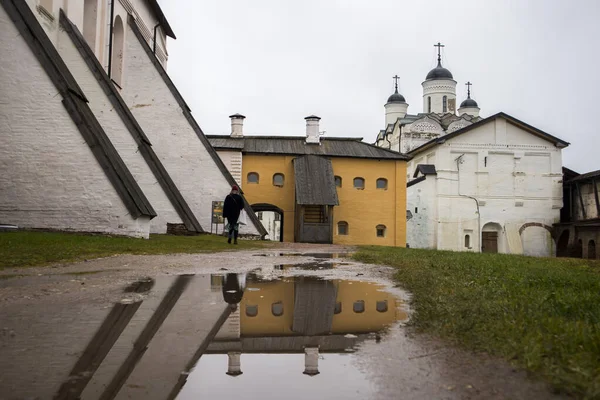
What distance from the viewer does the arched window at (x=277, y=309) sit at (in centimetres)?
455

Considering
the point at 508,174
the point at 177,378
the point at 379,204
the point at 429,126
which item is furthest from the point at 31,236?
the point at 429,126

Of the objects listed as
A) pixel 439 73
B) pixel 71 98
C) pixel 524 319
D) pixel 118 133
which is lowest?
pixel 524 319

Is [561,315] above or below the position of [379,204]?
below

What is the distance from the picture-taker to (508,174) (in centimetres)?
4088

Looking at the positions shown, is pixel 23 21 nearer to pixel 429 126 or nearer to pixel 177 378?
pixel 177 378

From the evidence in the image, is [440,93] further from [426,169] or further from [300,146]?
[300,146]

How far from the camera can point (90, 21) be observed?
19375mm

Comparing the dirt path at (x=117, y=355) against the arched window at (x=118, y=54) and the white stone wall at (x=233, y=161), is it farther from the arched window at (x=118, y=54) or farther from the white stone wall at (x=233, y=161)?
the white stone wall at (x=233, y=161)

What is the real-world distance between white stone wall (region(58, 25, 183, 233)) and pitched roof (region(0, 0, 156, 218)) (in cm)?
293

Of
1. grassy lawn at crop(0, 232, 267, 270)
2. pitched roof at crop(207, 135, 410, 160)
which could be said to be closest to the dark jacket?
grassy lawn at crop(0, 232, 267, 270)

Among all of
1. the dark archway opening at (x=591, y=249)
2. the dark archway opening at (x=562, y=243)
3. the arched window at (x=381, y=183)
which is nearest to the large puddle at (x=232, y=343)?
the arched window at (x=381, y=183)

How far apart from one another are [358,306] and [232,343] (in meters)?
1.77

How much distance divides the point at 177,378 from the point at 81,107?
12.9 meters

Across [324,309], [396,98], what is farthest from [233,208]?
[396,98]
